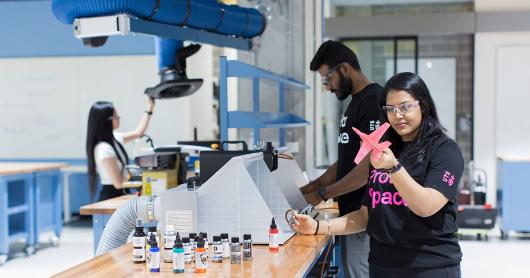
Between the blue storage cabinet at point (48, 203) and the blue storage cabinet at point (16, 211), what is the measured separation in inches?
3.3

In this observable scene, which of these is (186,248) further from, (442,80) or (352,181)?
(442,80)

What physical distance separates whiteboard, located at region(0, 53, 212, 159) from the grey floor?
4.68 feet

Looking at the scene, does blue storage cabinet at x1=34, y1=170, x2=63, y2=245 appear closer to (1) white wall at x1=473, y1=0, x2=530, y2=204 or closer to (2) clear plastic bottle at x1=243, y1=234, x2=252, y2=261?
(2) clear plastic bottle at x1=243, y1=234, x2=252, y2=261

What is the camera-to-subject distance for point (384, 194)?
2240 millimetres

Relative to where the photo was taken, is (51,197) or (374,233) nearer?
(374,233)

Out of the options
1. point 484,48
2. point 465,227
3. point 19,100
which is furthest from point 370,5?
point 19,100

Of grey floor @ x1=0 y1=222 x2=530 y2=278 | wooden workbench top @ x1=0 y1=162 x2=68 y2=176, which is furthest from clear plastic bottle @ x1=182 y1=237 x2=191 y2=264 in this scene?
wooden workbench top @ x1=0 y1=162 x2=68 y2=176

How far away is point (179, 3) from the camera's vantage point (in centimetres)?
376

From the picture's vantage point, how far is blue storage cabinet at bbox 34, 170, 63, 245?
6.30m

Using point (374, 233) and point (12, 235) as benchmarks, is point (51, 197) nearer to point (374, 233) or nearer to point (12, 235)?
point (12, 235)

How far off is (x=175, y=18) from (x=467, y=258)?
375cm

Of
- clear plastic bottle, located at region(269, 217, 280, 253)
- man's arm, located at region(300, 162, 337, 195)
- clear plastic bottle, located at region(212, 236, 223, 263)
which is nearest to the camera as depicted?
clear plastic bottle, located at region(212, 236, 223, 263)

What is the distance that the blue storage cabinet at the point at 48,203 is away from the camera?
630 cm

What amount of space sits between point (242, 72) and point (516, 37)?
620 cm
